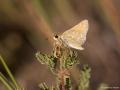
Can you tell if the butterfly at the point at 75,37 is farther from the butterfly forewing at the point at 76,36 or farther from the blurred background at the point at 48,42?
the blurred background at the point at 48,42

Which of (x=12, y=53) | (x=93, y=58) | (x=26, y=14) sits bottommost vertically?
(x=93, y=58)

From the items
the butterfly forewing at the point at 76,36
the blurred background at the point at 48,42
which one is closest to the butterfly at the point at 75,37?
the butterfly forewing at the point at 76,36

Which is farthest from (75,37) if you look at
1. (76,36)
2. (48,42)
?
(48,42)

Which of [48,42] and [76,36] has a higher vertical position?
[76,36]

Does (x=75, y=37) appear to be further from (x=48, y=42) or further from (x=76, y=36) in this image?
(x=48, y=42)

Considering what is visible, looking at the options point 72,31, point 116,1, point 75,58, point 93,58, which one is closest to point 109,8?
point 116,1

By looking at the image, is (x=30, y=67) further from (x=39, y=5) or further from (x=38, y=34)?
(x=39, y=5)
